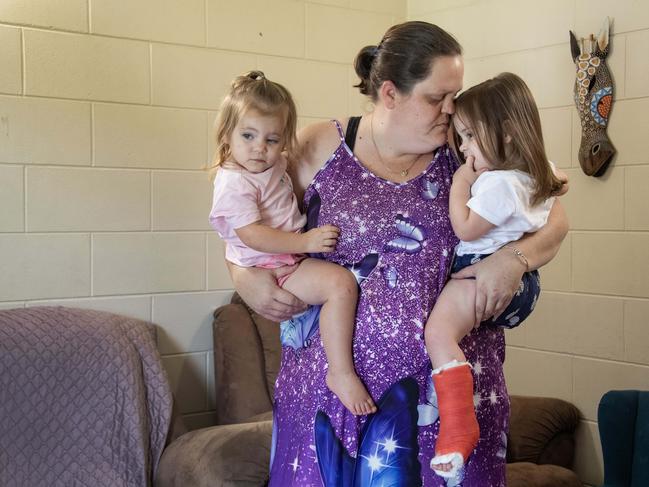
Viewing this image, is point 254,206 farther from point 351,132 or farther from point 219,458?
point 219,458

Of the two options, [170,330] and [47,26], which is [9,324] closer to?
[170,330]

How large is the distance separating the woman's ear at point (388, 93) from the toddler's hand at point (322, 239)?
1.00 ft

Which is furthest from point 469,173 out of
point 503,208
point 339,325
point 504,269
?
point 339,325

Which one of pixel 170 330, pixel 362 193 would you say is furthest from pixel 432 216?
pixel 170 330

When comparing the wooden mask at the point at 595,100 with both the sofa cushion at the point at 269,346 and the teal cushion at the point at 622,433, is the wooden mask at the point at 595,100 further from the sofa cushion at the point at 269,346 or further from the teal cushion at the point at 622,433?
the sofa cushion at the point at 269,346

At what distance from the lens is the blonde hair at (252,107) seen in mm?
1884

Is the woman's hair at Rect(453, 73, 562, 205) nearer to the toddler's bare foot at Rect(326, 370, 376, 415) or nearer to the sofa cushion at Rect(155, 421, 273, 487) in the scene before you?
the toddler's bare foot at Rect(326, 370, 376, 415)

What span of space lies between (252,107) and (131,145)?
1306 millimetres

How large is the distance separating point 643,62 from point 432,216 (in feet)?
4.86

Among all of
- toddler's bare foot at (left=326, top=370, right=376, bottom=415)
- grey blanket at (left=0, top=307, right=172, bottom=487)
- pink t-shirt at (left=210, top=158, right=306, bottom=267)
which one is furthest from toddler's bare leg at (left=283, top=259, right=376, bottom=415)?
grey blanket at (left=0, top=307, right=172, bottom=487)

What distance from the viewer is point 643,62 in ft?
9.32

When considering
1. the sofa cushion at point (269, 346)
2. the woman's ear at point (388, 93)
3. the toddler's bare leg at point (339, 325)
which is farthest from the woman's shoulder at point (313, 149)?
the sofa cushion at point (269, 346)

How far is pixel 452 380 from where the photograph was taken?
1.62 meters

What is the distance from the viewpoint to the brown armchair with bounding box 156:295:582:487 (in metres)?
2.60
